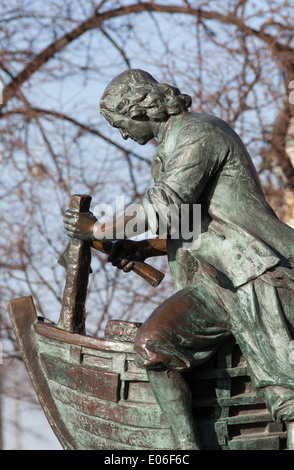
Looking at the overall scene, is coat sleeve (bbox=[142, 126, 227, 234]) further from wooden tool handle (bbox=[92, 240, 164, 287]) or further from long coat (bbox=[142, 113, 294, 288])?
wooden tool handle (bbox=[92, 240, 164, 287])

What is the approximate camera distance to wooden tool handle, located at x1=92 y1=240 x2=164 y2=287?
329 centimetres

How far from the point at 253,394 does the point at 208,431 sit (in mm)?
213

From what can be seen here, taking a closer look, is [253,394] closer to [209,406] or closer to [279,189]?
[209,406]

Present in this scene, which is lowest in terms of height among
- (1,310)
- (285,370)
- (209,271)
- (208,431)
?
(208,431)

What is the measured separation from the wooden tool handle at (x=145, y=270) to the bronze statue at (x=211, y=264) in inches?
9.1

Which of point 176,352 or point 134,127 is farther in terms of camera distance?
point 134,127

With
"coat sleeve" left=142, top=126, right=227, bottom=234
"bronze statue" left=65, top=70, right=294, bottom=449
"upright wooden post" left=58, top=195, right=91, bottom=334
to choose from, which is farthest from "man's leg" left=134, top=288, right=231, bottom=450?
"upright wooden post" left=58, top=195, right=91, bottom=334

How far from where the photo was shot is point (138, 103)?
121 inches

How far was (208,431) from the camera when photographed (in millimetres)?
2988

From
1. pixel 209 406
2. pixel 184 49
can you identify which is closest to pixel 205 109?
pixel 184 49

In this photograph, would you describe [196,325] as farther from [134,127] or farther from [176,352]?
[134,127]

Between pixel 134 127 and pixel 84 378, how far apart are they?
0.97 metres

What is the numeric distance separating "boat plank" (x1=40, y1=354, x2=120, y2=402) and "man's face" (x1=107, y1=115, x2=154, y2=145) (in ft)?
2.95

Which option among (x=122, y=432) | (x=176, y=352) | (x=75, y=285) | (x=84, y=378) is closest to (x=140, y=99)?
(x=75, y=285)
